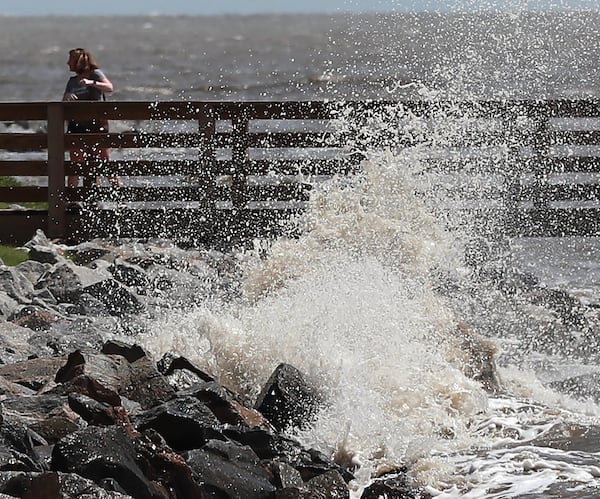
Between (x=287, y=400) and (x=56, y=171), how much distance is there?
7.79m

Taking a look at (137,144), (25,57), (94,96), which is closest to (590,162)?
(137,144)

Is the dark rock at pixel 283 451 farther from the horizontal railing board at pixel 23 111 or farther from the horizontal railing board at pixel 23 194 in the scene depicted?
the horizontal railing board at pixel 23 111

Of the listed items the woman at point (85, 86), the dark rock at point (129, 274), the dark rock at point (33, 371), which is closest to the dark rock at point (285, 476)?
the dark rock at point (33, 371)

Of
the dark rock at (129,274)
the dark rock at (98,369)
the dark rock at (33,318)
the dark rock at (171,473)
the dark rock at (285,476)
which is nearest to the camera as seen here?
the dark rock at (171,473)

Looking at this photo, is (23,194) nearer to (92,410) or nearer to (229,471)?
(92,410)

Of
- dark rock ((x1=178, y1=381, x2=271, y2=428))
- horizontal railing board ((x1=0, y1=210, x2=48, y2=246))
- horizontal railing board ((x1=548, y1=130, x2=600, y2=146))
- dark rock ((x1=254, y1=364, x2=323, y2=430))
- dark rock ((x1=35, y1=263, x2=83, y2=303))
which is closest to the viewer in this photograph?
dark rock ((x1=178, y1=381, x2=271, y2=428))

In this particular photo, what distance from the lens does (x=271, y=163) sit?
1443 centimetres

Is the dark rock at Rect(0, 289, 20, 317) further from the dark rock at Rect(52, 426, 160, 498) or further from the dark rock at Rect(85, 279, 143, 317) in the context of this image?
the dark rock at Rect(52, 426, 160, 498)

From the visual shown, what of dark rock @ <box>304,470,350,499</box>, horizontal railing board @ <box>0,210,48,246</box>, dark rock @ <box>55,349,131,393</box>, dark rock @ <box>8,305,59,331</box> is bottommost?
horizontal railing board @ <box>0,210,48,246</box>

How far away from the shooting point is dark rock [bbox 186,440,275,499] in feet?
20.3

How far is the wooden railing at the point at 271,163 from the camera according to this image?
14375 mm

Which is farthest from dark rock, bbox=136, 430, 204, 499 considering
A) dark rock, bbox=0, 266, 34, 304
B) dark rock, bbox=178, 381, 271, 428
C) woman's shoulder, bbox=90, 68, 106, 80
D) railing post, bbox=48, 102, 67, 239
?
woman's shoulder, bbox=90, 68, 106, 80

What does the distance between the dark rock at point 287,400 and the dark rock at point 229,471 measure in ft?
3.72

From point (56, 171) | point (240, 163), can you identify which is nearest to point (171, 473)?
point (240, 163)
